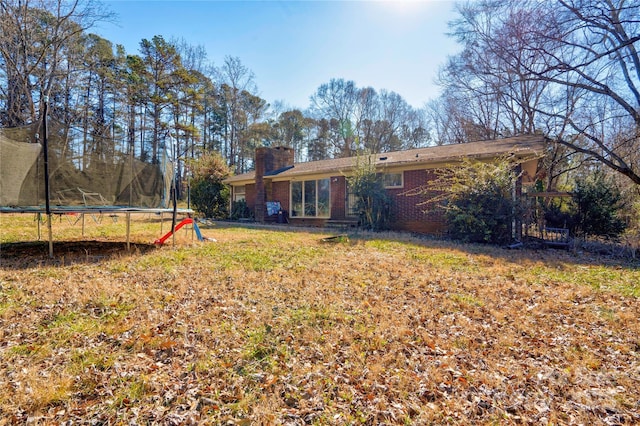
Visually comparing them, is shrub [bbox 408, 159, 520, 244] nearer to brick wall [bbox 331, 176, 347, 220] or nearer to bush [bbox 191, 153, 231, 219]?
brick wall [bbox 331, 176, 347, 220]

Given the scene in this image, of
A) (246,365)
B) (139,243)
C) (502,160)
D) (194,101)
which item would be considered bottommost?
(246,365)

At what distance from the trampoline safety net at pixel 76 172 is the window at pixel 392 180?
7385 mm

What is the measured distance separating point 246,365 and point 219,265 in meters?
3.28

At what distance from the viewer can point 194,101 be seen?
24.8 m

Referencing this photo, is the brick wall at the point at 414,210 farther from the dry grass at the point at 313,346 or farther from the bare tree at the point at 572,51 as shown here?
the dry grass at the point at 313,346

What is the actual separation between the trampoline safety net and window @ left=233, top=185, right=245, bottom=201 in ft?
32.5

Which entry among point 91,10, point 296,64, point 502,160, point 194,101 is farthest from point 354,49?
point 194,101

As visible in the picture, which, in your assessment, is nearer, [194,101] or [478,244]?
[478,244]

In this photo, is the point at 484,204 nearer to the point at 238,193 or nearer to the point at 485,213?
the point at 485,213

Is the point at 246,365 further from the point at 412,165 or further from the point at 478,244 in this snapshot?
the point at 412,165

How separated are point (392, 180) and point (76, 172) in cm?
934

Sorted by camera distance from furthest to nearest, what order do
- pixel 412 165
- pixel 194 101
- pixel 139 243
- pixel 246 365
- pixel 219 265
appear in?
pixel 194 101 → pixel 412 165 → pixel 139 243 → pixel 219 265 → pixel 246 365

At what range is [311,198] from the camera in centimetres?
1436

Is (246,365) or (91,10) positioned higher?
(91,10)
